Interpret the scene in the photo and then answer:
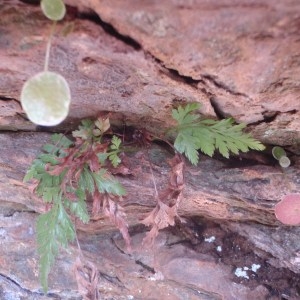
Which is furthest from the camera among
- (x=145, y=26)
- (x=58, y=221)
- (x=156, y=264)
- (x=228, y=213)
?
(x=156, y=264)

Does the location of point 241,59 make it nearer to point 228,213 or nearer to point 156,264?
point 228,213

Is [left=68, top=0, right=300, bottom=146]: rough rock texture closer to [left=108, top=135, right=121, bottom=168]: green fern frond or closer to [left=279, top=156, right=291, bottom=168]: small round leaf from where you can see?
[left=279, top=156, right=291, bottom=168]: small round leaf

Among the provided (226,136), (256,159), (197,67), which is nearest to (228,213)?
(256,159)

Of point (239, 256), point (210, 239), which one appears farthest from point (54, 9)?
point (239, 256)

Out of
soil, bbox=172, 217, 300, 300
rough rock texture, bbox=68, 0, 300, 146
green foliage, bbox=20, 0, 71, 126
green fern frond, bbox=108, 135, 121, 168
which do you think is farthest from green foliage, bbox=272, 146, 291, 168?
green foliage, bbox=20, 0, 71, 126

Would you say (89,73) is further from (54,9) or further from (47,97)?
(47,97)

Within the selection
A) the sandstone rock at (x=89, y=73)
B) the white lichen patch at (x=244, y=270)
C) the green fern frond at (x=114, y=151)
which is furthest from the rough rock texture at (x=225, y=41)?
the white lichen patch at (x=244, y=270)

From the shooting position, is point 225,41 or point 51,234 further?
point 51,234
